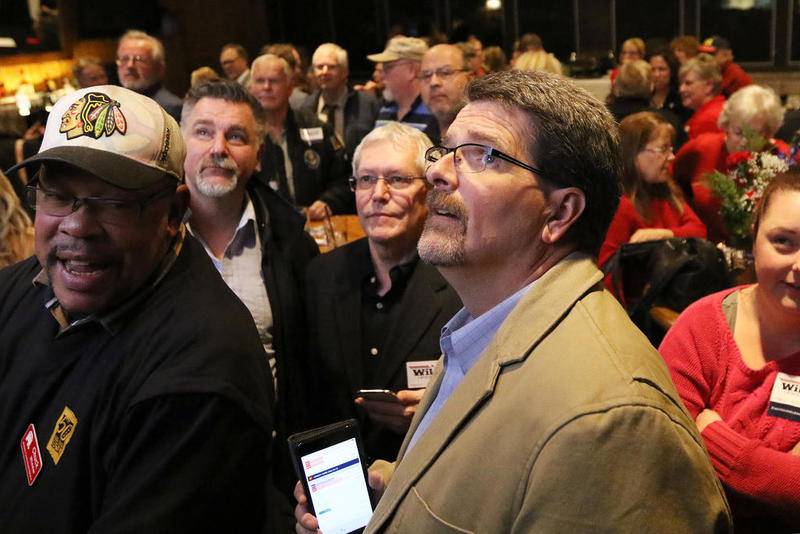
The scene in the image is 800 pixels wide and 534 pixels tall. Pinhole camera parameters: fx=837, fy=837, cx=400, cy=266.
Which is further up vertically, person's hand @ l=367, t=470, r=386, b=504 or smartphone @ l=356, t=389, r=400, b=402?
person's hand @ l=367, t=470, r=386, b=504

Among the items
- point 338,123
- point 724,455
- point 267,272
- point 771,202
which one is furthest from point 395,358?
point 338,123

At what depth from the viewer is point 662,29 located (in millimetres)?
12227

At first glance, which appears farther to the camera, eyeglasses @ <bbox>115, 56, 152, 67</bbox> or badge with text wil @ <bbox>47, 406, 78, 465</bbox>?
eyeglasses @ <bbox>115, 56, 152, 67</bbox>

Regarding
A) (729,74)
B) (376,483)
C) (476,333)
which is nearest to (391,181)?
(376,483)

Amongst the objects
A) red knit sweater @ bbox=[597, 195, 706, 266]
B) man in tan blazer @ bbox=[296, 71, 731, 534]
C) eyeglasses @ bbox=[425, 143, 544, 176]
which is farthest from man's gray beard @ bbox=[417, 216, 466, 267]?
red knit sweater @ bbox=[597, 195, 706, 266]

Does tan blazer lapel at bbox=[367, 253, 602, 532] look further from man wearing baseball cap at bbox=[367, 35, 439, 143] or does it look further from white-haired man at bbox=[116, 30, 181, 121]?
white-haired man at bbox=[116, 30, 181, 121]

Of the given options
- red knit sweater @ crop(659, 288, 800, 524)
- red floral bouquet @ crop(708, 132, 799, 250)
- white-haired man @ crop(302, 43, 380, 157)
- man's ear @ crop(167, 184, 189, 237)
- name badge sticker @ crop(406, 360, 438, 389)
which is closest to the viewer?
man's ear @ crop(167, 184, 189, 237)

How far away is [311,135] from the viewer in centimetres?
482

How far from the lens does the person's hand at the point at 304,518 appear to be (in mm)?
1633

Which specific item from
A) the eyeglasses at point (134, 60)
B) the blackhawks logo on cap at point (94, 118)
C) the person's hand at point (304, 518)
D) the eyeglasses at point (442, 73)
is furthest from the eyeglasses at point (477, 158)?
the eyeglasses at point (134, 60)

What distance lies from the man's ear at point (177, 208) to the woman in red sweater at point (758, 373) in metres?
1.20

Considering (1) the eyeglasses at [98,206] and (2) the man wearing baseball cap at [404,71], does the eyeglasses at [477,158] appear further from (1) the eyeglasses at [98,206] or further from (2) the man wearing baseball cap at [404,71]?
(2) the man wearing baseball cap at [404,71]

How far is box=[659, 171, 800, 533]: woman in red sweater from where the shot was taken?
1861 mm

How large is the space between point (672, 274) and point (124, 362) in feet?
7.55
